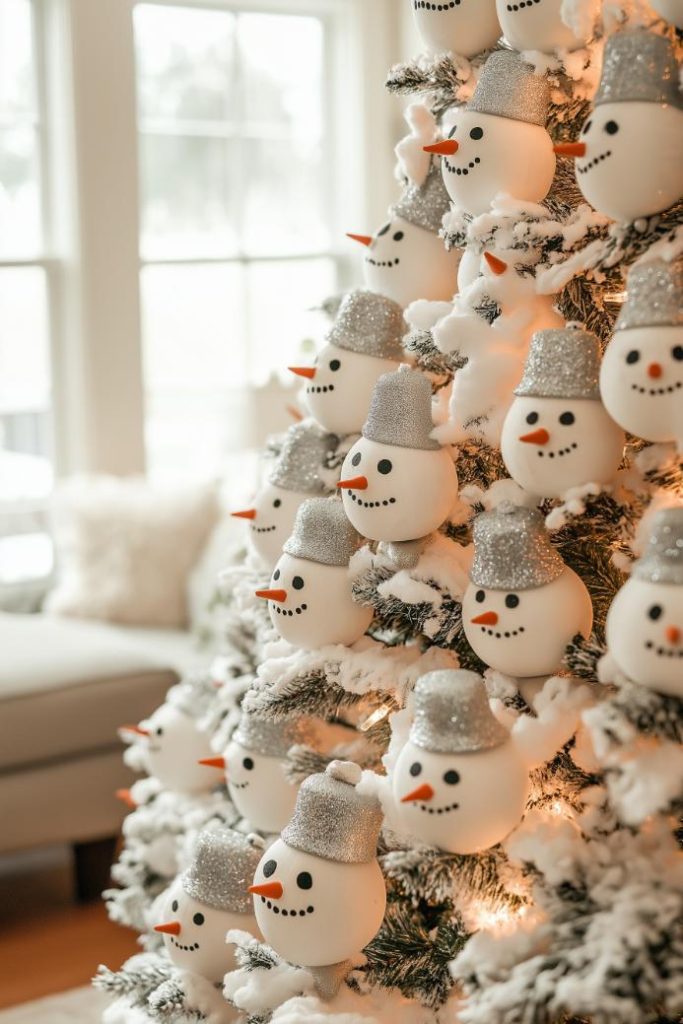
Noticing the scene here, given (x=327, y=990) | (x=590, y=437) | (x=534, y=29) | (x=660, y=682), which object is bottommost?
(x=327, y=990)

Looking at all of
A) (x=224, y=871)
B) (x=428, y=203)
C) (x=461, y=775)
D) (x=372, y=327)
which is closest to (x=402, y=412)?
(x=372, y=327)

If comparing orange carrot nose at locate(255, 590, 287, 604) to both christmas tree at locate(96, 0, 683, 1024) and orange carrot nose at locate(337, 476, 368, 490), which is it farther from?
orange carrot nose at locate(337, 476, 368, 490)

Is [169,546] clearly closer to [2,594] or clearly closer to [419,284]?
[2,594]

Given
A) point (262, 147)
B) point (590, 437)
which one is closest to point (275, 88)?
point (262, 147)

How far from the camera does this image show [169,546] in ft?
A: 9.72

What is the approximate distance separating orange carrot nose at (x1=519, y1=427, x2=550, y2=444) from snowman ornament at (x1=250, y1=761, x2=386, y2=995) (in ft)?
1.37

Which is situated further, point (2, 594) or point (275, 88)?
point (275, 88)

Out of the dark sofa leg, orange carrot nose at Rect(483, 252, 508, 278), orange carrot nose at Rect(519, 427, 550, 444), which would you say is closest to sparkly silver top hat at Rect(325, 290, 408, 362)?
orange carrot nose at Rect(483, 252, 508, 278)

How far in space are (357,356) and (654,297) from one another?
432 millimetres

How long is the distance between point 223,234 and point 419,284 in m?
2.22

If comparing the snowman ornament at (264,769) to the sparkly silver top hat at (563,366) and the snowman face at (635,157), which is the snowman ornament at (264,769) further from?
the snowman face at (635,157)

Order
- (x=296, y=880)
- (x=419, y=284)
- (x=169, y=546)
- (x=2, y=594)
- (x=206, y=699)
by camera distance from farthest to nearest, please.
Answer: (x=2, y=594) < (x=169, y=546) < (x=206, y=699) < (x=419, y=284) < (x=296, y=880)

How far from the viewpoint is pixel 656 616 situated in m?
1.06

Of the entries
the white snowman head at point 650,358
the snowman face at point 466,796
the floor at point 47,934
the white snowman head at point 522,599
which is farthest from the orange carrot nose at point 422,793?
the floor at point 47,934
